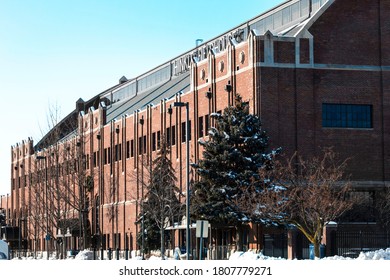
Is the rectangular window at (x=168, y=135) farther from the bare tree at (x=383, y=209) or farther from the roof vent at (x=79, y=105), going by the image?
the roof vent at (x=79, y=105)

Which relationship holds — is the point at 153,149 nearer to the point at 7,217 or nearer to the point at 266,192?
the point at 266,192

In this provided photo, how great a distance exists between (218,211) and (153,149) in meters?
24.8

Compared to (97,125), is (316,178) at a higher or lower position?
lower

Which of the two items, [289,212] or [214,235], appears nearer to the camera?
[289,212]

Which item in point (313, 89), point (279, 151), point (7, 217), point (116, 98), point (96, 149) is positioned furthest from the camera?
point (7, 217)

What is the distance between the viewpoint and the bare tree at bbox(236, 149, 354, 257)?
5234cm

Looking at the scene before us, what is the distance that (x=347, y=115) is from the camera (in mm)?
64188

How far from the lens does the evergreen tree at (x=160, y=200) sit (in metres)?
70.1

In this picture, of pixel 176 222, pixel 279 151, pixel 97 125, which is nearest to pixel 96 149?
pixel 97 125

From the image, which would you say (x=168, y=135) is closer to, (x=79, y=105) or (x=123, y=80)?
(x=79, y=105)

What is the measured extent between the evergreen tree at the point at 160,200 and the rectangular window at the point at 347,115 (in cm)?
1334

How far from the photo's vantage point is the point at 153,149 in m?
81.8

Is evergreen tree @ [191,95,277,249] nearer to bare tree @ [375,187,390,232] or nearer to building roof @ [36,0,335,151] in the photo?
building roof @ [36,0,335,151]

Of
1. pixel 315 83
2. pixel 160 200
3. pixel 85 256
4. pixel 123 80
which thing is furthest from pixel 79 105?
pixel 315 83
